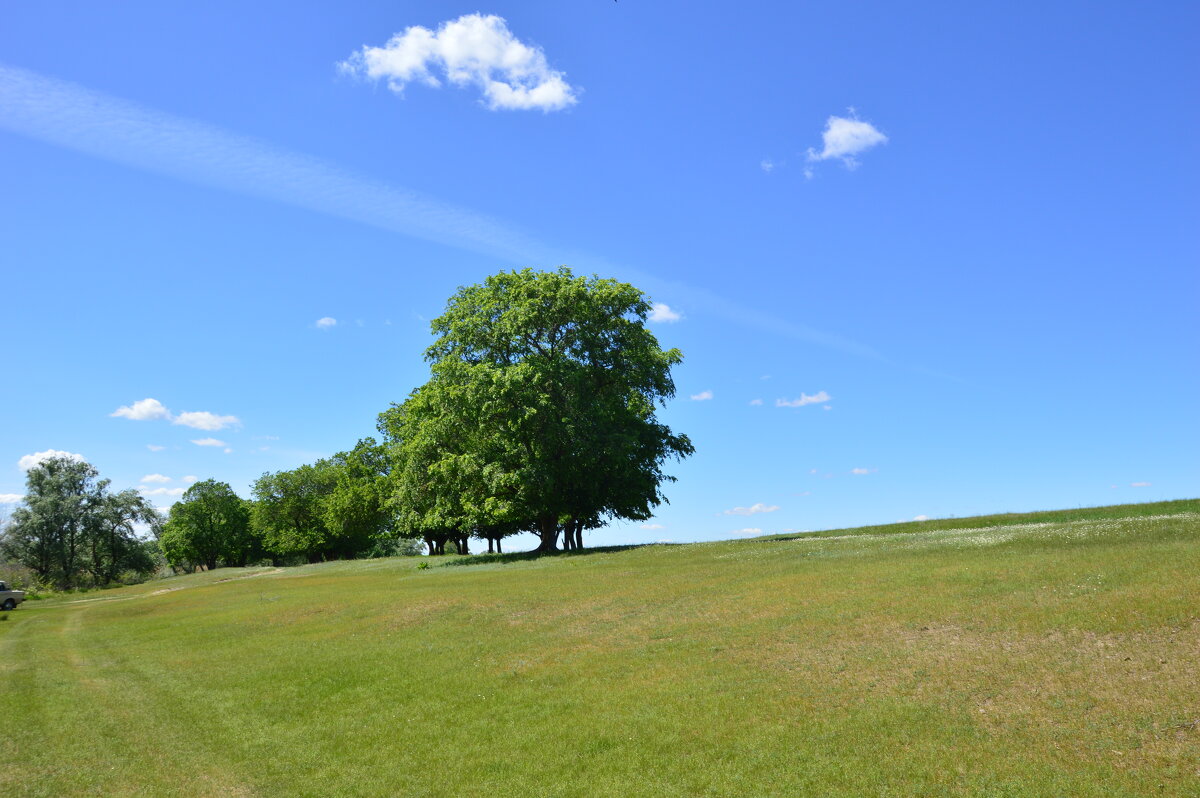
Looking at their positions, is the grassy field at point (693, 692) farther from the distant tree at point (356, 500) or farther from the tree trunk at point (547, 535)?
the distant tree at point (356, 500)

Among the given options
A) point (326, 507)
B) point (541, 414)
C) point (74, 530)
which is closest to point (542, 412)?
point (541, 414)

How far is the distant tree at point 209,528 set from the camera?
124 metres

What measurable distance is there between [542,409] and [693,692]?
126 ft

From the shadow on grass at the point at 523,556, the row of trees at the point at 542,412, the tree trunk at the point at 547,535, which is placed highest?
the row of trees at the point at 542,412

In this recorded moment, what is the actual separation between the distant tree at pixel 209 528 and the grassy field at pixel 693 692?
Result: 103 meters

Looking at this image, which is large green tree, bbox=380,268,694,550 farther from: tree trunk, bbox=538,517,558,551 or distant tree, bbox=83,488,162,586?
distant tree, bbox=83,488,162,586

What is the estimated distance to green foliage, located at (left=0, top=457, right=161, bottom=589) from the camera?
99.4m

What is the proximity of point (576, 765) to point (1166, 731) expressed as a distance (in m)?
9.91

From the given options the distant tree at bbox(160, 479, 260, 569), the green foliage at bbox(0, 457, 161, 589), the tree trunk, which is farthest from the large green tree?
the distant tree at bbox(160, 479, 260, 569)

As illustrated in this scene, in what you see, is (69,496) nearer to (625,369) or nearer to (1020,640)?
(625,369)

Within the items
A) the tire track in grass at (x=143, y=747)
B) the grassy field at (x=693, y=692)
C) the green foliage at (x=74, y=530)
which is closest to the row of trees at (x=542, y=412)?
the grassy field at (x=693, y=692)

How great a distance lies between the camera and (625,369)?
57.8 meters

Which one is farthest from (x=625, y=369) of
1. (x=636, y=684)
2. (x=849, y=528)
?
(x=636, y=684)

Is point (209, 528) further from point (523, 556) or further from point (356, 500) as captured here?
point (523, 556)
